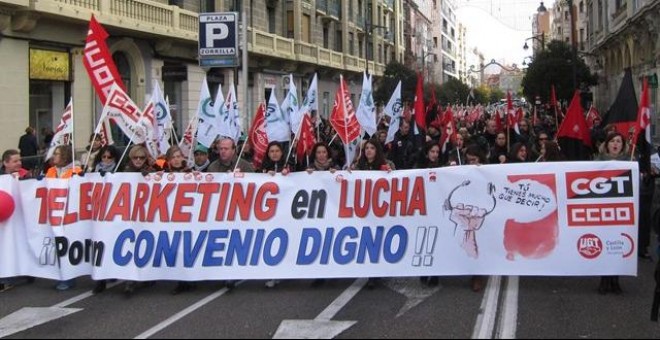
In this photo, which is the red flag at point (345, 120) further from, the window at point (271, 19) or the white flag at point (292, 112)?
the window at point (271, 19)

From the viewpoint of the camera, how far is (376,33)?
194 feet

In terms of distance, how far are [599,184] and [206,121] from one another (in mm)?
7471

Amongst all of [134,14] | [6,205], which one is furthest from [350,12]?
[6,205]

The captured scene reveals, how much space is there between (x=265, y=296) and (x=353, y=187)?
1.48 m

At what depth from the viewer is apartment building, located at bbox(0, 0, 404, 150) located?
60.0 ft

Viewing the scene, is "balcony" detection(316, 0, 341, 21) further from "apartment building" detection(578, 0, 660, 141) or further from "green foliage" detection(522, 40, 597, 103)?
"apartment building" detection(578, 0, 660, 141)

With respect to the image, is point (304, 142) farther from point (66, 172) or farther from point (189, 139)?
point (66, 172)

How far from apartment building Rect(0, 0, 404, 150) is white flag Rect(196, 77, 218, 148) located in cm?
424

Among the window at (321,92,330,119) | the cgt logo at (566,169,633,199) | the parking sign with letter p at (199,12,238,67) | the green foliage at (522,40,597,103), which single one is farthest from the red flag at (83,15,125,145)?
the window at (321,92,330,119)

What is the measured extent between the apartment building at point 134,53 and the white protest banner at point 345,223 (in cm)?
960

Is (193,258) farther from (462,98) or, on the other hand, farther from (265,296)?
(462,98)

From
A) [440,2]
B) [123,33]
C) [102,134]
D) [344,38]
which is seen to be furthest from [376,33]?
[440,2]

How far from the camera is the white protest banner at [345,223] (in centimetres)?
709

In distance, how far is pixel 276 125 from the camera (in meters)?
12.6
